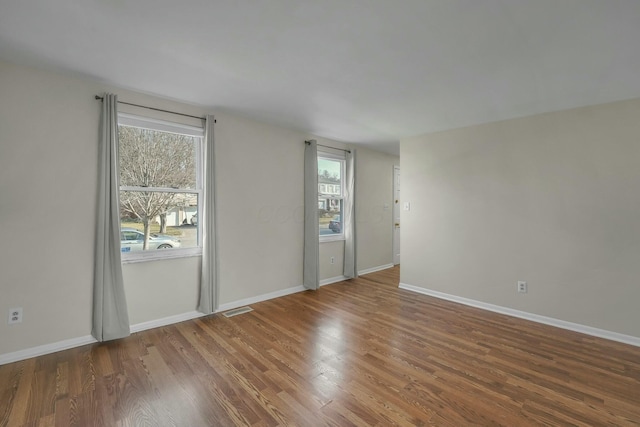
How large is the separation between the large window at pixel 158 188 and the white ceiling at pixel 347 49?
426mm

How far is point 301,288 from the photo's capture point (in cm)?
455

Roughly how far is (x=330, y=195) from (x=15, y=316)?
13.2ft

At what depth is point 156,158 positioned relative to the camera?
3209 millimetres

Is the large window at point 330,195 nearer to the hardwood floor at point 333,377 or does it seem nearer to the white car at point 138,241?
the hardwood floor at point 333,377

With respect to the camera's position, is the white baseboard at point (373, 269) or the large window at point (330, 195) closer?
the large window at point (330, 195)

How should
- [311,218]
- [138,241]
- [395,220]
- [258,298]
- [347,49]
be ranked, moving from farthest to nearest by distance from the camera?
[395,220] → [311,218] → [258,298] → [138,241] → [347,49]

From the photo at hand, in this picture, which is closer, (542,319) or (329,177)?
(542,319)

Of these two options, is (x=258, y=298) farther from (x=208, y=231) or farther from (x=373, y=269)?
(x=373, y=269)

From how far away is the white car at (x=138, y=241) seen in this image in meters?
3.01

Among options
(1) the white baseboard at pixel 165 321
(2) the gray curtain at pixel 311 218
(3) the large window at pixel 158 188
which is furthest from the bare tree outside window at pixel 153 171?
(2) the gray curtain at pixel 311 218

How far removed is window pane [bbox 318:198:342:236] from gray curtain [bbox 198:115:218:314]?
75.9 inches

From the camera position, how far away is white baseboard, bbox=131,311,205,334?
9.91 feet

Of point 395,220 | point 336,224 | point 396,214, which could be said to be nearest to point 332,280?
point 336,224

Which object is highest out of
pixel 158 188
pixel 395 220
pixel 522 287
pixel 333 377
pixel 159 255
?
pixel 158 188
